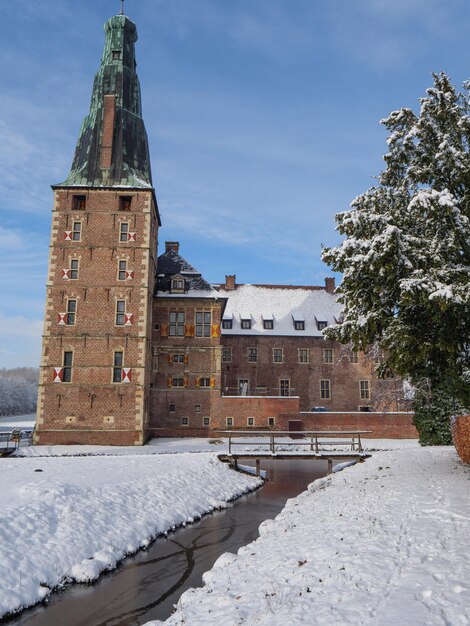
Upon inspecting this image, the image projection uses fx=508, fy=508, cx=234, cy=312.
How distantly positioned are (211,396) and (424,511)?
25.3m

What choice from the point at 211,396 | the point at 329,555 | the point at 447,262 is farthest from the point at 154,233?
the point at 329,555

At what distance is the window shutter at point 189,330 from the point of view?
117ft

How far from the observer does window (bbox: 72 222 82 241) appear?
32.5 metres

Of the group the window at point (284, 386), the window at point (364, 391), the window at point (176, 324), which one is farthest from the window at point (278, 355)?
the window at point (176, 324)

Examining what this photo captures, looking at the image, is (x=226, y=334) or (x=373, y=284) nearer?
(x=373, y=284)

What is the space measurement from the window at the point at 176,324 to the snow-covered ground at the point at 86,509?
48.8ft

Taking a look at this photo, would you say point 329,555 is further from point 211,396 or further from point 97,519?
point 211,396

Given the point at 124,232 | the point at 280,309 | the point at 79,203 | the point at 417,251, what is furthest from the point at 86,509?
the point at 280,309

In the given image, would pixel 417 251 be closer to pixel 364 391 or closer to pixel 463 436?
pixel 463 436

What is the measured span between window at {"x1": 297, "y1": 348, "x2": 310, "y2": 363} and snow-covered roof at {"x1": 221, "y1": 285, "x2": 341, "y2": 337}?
131cm

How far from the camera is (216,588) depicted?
794 centimetres

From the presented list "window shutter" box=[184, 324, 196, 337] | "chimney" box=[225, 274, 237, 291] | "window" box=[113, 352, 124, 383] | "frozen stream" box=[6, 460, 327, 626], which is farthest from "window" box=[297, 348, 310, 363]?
"frozen stream" box=[6, 460, 327, 626]

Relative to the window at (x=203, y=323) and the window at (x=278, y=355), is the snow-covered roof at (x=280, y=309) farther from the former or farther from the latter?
the window at (x=203, y=323)

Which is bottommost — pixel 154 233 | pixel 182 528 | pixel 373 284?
pixel 182 528
